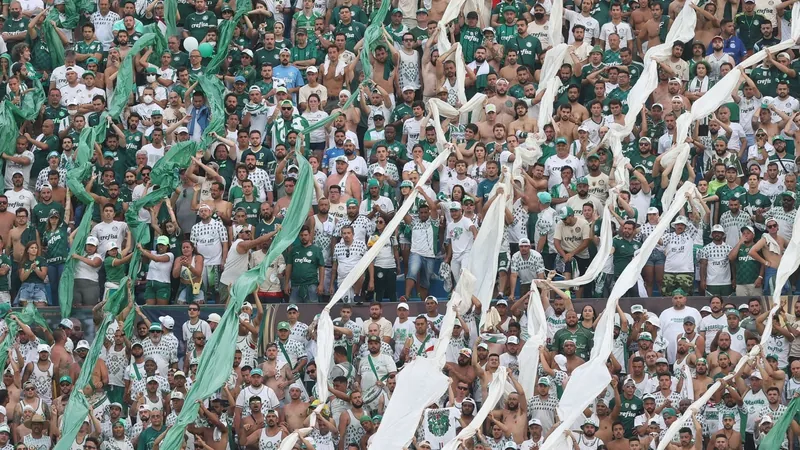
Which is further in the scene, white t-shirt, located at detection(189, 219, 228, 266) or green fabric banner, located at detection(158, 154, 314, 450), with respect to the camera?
white t-shirt, located at detection(189, 219, 228, 266)

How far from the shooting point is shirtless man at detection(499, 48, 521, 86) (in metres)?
31.1

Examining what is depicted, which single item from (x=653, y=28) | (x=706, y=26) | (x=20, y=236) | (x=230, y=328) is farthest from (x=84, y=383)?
(x=706, y=26)

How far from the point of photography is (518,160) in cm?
2930

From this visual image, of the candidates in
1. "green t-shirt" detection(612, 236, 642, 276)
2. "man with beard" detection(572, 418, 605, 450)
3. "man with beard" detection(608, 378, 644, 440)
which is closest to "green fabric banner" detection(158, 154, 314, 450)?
"green t-shirt" detection(612, 236, 642, 276)

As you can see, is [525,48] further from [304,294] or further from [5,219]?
[5,219]

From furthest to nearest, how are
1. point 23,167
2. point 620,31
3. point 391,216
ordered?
point 620,31 < point 23,167 < point 391,216

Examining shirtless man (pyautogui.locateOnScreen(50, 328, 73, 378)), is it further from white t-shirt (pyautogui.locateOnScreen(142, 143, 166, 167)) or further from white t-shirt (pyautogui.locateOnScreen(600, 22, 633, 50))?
white t-shirt (pyautogui.locateOnScreen(600, 22, 633, 50))

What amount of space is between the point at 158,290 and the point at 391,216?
317 centimetres

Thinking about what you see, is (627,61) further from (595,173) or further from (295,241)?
(295,241)

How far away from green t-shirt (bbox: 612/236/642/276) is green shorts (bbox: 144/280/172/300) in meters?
5.79

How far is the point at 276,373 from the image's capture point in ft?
89.0

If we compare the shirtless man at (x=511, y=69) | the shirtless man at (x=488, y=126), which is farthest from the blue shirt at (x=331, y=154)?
the shirtless man at (x=511, y=69)

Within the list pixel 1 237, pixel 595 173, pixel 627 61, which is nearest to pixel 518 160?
pixel 595 173

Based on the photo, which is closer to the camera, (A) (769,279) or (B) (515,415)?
(B) (515,415)
